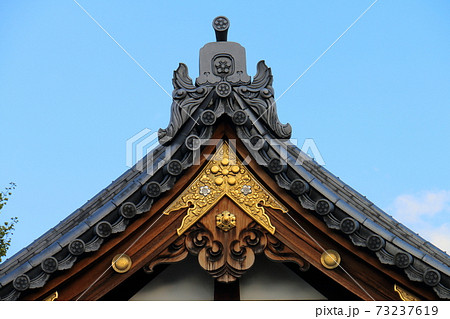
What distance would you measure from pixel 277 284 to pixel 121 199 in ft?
5.87

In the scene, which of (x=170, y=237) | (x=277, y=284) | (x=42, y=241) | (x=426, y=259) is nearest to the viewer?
(x=426, y=259)

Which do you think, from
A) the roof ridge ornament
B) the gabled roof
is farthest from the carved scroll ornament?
the roof ridge ornament

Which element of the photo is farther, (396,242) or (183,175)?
(183,175)

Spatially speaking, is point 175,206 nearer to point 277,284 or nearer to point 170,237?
point 170,237

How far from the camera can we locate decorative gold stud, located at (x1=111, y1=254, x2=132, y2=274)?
5633mm

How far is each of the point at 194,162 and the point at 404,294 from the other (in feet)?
7.32

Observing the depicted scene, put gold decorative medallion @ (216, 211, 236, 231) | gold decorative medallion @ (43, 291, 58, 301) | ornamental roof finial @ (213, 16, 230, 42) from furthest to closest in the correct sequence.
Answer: ornamental roof finial @ (213, 16, 230, 42), gold decorative medallion @ (216, 211, 236, 231), gold decorative medallion @ (43, 291, 58, 301)

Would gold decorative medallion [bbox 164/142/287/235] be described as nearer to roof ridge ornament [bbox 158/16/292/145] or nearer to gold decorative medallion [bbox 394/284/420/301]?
roof ridge ornament [bbox 158/16/292/145]

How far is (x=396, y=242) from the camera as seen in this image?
17.6ft

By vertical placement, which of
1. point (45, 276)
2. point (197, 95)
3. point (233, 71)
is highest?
point (233, 71)

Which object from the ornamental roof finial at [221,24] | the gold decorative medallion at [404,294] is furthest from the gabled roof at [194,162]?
the ornamental roof finial at [221,24]

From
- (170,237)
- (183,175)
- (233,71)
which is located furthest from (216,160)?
(233,71)

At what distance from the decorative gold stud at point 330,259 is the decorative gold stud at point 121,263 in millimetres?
1781

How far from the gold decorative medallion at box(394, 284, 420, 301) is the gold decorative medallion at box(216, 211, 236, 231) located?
1.56 metres
